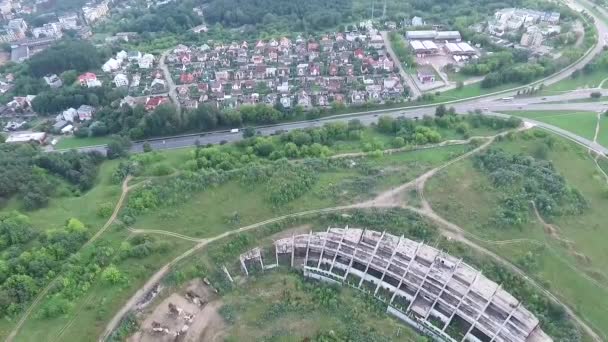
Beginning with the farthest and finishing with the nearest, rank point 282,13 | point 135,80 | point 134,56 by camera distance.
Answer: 1. point 282,13
2. point 134,56
3. point 135,80

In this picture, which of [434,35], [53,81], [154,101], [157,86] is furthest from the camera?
[434,35]

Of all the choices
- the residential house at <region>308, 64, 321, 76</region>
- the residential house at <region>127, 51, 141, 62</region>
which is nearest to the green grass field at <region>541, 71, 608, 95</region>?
the residential house at <region>308, 64, 321, 76</region>

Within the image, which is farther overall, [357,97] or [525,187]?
[357,97]

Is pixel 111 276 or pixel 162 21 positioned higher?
pixel 162 21

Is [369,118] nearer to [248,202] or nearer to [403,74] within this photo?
[403,74]

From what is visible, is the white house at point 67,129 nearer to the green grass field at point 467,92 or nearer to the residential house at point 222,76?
the residential house at point 222,76

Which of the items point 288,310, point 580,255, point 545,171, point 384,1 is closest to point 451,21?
point 384,1

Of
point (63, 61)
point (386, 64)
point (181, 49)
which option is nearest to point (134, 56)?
point (181, 49)
